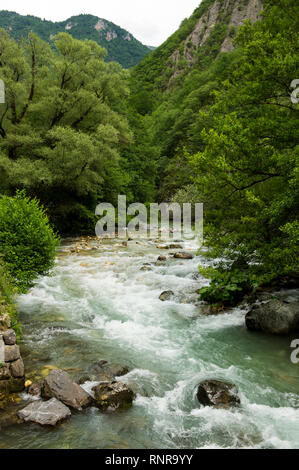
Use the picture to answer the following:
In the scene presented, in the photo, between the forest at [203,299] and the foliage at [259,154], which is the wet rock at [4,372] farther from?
the foliage at [259,154]

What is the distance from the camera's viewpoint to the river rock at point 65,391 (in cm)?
521

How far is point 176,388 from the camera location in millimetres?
6133

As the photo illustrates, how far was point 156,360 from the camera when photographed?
718cm

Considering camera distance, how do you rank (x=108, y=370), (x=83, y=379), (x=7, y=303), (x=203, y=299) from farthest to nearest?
(x=203, y=299) → (x=7, y=303) → (x=108, y=370) → (x=83, y=379)

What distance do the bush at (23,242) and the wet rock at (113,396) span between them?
4.75 meters

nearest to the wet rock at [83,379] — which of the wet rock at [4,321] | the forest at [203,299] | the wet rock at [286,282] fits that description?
the forest at [203,299]

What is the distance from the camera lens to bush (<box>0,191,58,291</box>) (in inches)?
364

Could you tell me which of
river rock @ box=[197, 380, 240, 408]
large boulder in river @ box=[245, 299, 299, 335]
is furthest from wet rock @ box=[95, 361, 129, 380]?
large boulder in river @ box=[245, 299, 299, 335]

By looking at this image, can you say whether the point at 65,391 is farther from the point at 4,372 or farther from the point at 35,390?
the point at 4,372

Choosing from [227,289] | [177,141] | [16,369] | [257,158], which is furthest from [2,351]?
[177,141]

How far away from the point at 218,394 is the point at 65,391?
2.77 m

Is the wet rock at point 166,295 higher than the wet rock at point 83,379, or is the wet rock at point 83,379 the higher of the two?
the wet rock at point 83,379
